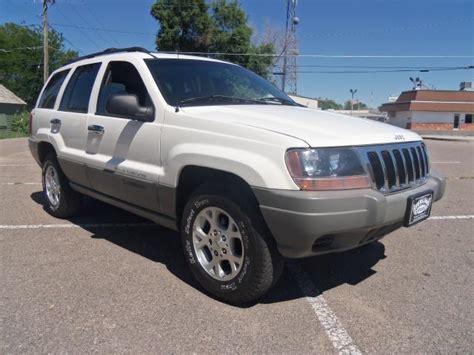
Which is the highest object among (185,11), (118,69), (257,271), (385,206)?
(185,11)

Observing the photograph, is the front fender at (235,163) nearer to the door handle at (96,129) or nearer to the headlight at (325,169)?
the headlight at (325,169)

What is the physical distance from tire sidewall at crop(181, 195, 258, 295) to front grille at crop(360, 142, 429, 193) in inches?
37.9

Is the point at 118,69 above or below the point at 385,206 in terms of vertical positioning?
above

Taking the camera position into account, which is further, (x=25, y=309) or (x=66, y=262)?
(x=66, y=262)

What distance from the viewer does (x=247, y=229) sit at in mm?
3117

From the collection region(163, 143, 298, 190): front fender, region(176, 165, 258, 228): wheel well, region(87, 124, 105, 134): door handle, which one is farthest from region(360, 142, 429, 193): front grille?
A: region(87, 124, 105, 134): door handle

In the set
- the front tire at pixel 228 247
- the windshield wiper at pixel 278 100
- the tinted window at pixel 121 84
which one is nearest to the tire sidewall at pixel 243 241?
the front tire at pixel 228 247

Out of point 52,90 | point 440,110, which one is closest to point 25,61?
point 440,110

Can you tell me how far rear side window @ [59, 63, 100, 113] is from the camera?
16.1 ft

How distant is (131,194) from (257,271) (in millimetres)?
1579

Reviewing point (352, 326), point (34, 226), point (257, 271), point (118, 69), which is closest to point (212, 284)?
point (257, 271)

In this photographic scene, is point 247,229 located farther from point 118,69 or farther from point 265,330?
point 118,69

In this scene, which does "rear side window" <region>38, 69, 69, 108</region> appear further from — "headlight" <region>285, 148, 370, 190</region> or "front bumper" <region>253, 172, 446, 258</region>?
"headlight" <region>285, 148, 370, 190</region>

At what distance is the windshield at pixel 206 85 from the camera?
3.91 meters
